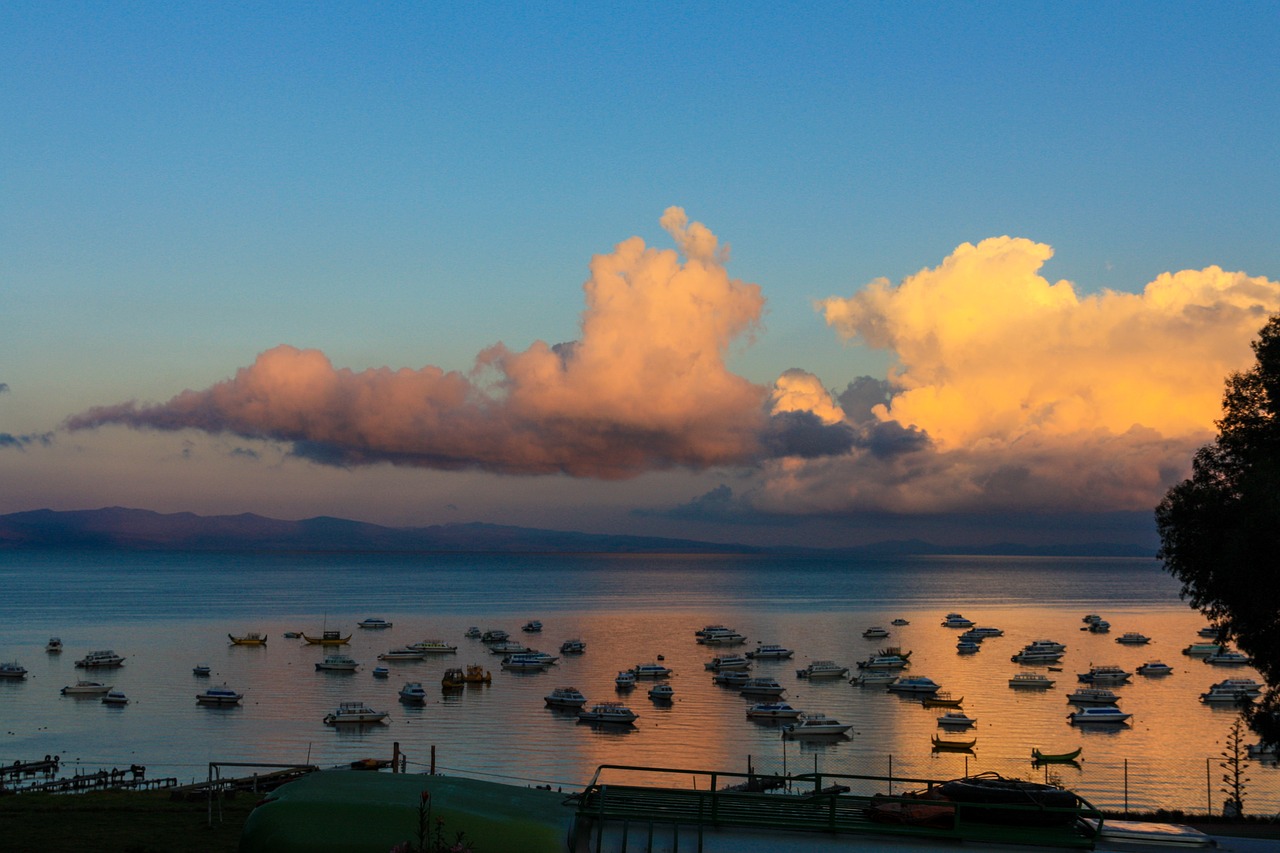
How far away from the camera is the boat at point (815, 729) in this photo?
74.4 meters

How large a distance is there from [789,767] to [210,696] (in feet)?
177

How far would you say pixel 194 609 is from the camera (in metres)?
196

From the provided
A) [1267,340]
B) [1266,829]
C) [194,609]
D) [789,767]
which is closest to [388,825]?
[1266,829]

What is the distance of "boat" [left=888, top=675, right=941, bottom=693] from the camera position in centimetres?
9675

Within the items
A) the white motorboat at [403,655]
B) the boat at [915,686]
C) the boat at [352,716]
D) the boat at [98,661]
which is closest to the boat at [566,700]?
the boat at [352,716]

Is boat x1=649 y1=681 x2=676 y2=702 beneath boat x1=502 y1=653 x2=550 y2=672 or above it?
above

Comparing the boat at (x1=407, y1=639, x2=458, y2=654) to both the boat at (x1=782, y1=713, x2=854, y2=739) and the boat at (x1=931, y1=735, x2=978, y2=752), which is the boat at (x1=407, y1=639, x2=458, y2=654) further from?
the boat at (x1=931, y1=735, x2=978, y2=752)

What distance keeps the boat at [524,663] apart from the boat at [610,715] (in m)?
33.9

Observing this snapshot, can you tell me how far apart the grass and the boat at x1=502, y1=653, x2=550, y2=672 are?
279 ft

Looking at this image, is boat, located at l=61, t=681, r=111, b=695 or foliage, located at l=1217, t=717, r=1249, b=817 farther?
boat, located at l=61, t=681, r=111, b=695

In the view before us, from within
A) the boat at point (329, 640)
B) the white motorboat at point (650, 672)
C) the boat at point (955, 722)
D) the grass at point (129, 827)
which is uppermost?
the grass at point (129, 827)

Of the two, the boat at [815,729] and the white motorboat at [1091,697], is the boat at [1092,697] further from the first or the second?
the boat at [815,729]

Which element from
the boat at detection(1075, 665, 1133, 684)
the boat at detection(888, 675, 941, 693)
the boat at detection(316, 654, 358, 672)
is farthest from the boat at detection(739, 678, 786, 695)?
the boat at detection(316, 654, 358, 672)

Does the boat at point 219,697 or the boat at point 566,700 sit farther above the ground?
the boat at point 566,700
